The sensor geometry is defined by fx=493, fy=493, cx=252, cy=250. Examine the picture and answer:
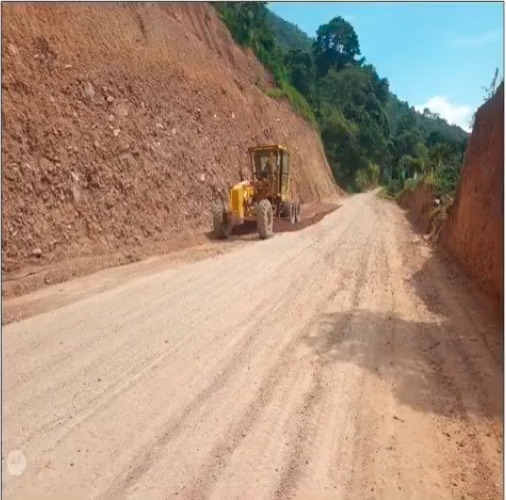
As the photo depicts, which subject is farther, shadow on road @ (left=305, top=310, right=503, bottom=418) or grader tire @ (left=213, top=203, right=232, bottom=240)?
grader tire @ (left=213, top=203, right=232, bottom=240)

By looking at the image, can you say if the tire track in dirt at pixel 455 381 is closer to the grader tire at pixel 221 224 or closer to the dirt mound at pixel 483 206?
the dirt mound at pixel 483 206

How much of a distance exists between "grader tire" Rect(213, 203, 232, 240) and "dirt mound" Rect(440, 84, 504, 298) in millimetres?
6014

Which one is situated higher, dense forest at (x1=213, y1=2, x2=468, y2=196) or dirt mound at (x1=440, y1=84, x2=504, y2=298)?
dense forest at (x1=213, y1=2, x2=468, y2=196)

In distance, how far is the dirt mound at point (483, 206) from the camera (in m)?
7.28

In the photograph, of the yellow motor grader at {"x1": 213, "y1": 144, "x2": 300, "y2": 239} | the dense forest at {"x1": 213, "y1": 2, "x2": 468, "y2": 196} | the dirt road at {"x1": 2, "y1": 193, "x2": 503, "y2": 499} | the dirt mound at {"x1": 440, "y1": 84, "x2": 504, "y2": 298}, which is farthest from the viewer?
the dense forest at {"x1": 213, "y1": 2, "x2": 468, "y2": 196}

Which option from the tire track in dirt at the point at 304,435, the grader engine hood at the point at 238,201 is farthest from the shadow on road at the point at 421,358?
the grader engine hood at the point at 238,201

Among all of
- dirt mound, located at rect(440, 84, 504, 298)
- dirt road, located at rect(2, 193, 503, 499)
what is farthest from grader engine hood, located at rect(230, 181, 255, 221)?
dirt road, located at rect(2, 193, 503, 499)

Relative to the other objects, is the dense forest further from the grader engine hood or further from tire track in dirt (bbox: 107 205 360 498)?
tire track in dirt (bbox: 107 205 360 498)

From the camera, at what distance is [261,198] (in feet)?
51.1

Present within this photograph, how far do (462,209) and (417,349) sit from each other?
5947 mm

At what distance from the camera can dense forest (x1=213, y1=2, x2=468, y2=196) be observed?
2968 centimetres

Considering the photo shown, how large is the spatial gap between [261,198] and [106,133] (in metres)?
5.30

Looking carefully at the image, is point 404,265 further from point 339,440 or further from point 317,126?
point 317,126

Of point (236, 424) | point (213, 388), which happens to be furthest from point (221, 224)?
point (236, 424)
